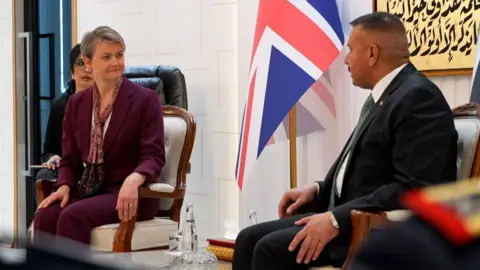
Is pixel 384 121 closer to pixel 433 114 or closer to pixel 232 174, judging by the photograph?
pixel 433 114

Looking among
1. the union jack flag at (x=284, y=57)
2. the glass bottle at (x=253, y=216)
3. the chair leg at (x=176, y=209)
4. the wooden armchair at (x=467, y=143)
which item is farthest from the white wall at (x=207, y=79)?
the wooden armchair at (x=467, y=143)

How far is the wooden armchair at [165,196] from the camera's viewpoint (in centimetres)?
364

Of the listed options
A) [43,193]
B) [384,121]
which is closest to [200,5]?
[43,193]

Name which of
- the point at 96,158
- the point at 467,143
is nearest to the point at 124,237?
the point at 96,158

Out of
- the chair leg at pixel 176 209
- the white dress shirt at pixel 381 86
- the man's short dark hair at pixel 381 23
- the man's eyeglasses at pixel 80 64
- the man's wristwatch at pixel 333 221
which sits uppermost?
the man's short dark hair at pixel 381 23

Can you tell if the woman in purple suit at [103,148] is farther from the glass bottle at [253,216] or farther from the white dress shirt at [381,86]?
the white dress shirt at [381,86]

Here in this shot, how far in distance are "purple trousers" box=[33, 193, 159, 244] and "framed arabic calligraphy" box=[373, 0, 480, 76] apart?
4.66 ft

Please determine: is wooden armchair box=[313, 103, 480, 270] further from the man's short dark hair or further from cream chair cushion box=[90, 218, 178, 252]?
cream chair cushion box=[90, 218, 178, 252]

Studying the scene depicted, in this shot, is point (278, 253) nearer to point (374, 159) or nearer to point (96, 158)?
point (374, 159)

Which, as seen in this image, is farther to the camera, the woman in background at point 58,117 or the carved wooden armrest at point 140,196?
the woman in background at point 58,117

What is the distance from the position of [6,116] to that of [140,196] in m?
3.32

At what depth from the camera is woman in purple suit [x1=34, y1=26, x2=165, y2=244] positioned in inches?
145

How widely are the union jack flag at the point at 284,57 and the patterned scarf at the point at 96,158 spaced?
70 centimetres

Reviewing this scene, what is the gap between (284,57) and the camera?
399 cm
